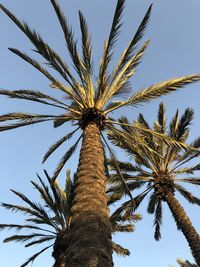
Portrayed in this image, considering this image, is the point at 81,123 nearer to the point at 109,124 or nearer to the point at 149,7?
the point at 109,124

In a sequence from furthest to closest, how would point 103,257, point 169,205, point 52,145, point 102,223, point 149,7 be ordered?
point 169,205
point 52,145
point 149,7
point 102,223
point 103,257

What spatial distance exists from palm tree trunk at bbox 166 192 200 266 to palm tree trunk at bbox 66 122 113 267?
8512mm

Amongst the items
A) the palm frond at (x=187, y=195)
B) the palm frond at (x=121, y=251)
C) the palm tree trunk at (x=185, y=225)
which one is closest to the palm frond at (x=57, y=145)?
the palm tree trunk at (x=185, y=225)

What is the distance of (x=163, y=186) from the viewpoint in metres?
16.5

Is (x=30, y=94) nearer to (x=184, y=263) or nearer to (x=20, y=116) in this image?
(x=20, y=116)

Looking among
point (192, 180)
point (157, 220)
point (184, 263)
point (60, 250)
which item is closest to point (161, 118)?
point (192, 180)

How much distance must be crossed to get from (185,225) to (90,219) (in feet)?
34.0

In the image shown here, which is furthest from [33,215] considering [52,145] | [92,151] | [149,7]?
[149,7]

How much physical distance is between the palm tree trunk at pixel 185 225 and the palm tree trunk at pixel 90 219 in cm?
851

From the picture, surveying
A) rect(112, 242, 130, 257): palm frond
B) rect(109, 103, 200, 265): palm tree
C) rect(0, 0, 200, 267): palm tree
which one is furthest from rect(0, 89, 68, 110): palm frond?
rect(112, 242, 130, 257): palm frond

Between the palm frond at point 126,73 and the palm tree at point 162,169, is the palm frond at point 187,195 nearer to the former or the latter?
the palm tree at point 162,169

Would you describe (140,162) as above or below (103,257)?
above

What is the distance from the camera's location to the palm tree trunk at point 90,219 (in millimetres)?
5027

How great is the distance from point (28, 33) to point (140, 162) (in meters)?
9.81
